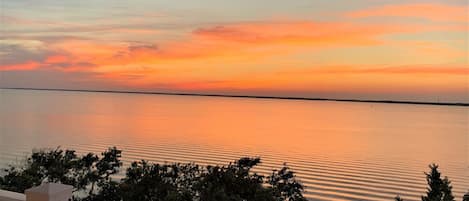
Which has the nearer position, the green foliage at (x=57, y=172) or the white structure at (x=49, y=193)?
the white structure at (x=49, y=193)

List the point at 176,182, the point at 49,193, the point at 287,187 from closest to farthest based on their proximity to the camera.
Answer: the point at 49,193
the point at 176,182
the point at 287,187

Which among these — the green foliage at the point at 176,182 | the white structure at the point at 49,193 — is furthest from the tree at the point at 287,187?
the white structure at the point at 49,193

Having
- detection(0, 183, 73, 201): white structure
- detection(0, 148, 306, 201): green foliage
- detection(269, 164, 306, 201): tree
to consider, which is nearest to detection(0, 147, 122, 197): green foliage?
detection(0, 148, 306, 201): green foliage

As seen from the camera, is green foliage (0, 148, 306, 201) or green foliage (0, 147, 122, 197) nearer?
green foliage (0, 148, 306, 201)

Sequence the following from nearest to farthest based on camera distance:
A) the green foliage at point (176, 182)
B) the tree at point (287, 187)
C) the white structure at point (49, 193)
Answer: the white structure at point (49, 193), the green foliage at point (176, 182), the tree at point (287, 187)

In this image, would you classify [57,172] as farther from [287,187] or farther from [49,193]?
[49,193]

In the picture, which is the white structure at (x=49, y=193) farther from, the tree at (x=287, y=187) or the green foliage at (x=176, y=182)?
the tree at (x=287, y=187)

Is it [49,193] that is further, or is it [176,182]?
[176,182]

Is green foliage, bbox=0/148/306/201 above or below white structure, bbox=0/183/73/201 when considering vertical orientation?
above

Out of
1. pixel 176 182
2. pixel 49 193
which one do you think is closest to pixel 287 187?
pixel 176 182

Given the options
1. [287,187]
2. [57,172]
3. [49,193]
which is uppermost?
[287,187]

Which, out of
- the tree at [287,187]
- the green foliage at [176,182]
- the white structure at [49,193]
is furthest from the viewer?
the tree at [287,187]

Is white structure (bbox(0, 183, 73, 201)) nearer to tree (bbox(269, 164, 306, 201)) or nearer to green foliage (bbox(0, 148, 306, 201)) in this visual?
green foliage (bbox(0, 148, 306, 201))

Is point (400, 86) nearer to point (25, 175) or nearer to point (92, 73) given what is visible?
point (92, 73)
